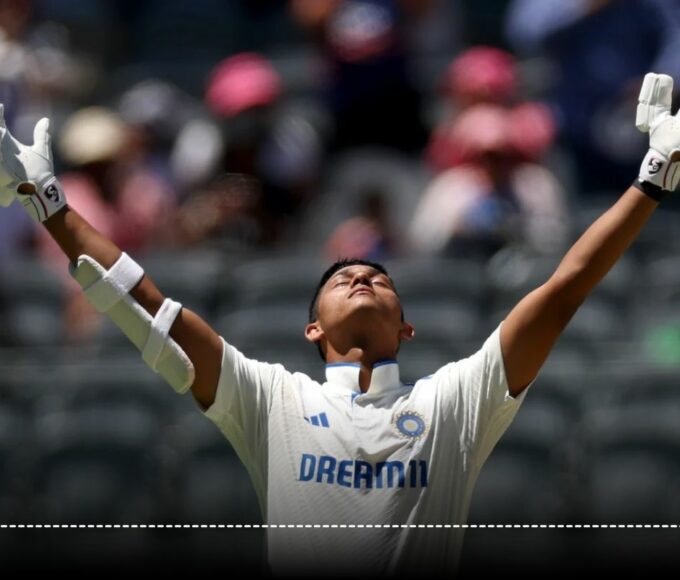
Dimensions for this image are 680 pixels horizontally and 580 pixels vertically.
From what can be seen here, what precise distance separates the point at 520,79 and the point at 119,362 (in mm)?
3431

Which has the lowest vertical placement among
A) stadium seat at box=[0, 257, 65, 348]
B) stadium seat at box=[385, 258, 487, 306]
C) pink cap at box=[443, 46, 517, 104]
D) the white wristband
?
stadium seat at box=[0, 257, 65, 348]

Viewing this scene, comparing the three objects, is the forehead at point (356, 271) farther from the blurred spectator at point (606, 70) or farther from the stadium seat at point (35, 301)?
the blurred spectator at point (606, 70)

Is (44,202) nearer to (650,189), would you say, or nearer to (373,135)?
(650,189)

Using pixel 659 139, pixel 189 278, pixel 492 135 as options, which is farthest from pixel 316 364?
pixel 659 139

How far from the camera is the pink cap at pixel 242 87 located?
970 centimetres

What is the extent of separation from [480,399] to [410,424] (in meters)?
0.21

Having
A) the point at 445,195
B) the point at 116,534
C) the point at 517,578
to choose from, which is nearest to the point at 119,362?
the point at 116,534

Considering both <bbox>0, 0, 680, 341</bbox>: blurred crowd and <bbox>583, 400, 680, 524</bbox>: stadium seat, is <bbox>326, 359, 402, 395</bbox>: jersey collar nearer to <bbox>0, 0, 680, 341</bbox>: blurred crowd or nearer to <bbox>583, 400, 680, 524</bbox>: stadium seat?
<bbox>583, 400, 680, 524</bbox>: stadium seat

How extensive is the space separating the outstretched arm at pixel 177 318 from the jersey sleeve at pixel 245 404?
3 centimetres

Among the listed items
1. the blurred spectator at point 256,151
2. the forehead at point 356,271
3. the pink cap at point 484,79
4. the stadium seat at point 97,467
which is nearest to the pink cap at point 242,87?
the blurred spectator at point 256,151

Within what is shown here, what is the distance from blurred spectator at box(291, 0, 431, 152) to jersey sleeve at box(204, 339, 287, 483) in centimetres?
505

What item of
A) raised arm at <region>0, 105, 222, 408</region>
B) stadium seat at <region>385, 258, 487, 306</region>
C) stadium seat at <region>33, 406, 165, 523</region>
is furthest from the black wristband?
stadium seat at <region>385, 258, 487, 306</region>

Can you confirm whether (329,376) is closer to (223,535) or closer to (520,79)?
(223,535)

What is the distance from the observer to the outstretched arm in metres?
4.72
